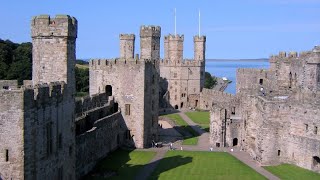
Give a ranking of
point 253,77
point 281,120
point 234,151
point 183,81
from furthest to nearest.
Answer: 1. point 183,81
2. point 253,77
3. point 234,151
4. point 281,120

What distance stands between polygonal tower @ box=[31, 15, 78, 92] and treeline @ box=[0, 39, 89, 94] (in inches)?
1955

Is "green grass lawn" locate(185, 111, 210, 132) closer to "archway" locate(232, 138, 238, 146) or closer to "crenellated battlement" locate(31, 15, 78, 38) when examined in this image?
"archway" locate(232, 138, 238, 146)

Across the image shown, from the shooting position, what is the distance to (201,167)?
36.8 meters

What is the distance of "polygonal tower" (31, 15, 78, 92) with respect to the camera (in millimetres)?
26344

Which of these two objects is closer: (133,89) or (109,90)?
(133,89)

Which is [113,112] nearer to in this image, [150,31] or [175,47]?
[150,31]

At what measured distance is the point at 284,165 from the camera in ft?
121

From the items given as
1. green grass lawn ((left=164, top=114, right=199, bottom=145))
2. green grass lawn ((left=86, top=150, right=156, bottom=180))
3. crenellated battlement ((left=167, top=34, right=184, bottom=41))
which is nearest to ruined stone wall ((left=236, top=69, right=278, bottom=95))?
green grass lawn ((left=164, top=114, right=199, bottom=145))

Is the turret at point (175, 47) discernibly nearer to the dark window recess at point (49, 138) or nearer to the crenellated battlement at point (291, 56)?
the crenellated battlement at point (291, 56)

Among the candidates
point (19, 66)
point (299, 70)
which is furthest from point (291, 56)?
point (19, 66)

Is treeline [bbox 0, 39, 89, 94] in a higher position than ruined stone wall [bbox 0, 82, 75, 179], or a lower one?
higher

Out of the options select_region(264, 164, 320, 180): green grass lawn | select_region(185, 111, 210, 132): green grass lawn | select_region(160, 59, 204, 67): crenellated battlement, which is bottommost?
select_region(264, 164, 320, 180): green grass lawn

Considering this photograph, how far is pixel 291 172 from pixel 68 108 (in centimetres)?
1716

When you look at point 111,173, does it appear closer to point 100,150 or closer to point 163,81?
point 100,150
